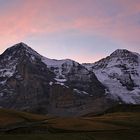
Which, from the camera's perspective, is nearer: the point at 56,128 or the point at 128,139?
the point at 128,139

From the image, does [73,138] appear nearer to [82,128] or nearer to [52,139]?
[52,139]

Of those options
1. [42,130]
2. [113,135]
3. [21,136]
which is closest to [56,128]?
[42,130]

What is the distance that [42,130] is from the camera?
313 ft

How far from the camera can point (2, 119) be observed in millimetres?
111812

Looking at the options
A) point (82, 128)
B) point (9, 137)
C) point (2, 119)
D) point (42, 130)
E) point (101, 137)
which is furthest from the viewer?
point (2, 119)

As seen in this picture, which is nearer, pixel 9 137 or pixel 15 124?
pixel 9 137

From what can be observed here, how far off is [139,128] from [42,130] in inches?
946

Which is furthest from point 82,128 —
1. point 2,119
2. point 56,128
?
point 2,119

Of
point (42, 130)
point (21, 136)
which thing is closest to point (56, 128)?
point (42, 130)

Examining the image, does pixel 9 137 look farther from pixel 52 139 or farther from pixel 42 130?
pixel 42 130

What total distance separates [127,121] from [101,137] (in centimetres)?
3442

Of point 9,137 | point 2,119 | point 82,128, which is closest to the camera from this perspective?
point 9,137

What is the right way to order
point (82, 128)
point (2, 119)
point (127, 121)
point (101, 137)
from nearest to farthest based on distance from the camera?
point (101, 137) < point (82, 128) < point (2, 119) < point (127, 121)

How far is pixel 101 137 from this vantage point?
86750 mm
